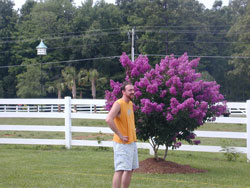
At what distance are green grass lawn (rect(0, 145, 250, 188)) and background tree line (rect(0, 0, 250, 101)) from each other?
46380 mm

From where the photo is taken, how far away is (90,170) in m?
10.1

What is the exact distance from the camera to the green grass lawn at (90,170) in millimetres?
8656

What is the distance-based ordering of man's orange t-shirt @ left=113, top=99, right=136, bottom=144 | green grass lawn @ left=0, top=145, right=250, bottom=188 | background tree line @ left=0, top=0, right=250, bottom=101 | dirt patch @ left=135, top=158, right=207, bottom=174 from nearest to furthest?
man's orange t-shirt @ left=113, top=99, right=136, bottom=144 < green grass lawn @ left=0, top=145, right=250, bottom=188 < dirt patch @ left=135, top=158, right=207, bottom=174 < background tree line @ left=0, top=0, right=250, bottom=101

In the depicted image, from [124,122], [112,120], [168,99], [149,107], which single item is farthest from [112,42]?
[112,120]

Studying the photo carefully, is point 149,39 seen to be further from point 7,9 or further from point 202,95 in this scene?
point 202,95

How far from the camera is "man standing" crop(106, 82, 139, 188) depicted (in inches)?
266

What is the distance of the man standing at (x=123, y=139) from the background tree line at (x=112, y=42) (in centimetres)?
5238

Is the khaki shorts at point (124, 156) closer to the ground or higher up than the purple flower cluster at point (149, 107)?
closer to the ground

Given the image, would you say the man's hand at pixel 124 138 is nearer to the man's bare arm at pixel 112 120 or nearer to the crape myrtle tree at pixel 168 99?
the man's bare arm at pixel 112 120

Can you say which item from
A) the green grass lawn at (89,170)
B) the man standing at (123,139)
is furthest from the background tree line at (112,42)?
the man standing at (123,139)

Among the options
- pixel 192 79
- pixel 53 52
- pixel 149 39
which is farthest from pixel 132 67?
pixel 53 52

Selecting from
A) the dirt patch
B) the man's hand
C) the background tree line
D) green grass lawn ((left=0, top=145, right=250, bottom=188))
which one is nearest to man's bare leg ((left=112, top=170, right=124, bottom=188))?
the man's hand

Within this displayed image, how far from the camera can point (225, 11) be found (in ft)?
247

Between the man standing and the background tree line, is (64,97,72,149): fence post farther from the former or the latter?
the background tree line
